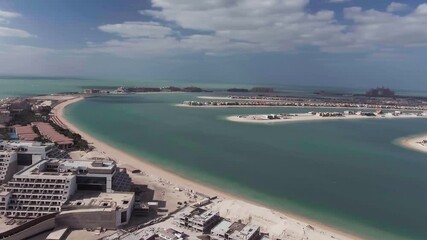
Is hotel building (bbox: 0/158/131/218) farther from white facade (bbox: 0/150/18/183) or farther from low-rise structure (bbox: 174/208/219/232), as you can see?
low-rise structure (bbox: 174/208/219/232)

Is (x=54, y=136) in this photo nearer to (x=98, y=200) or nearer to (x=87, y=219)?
(x=98, y=200)

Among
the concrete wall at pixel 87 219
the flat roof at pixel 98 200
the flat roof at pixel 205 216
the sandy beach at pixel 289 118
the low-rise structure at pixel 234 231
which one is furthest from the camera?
the sandy beach at pixel 289 118

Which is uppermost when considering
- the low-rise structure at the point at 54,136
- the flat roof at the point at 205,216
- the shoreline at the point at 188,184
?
the low-rise structure at the point at 54,136

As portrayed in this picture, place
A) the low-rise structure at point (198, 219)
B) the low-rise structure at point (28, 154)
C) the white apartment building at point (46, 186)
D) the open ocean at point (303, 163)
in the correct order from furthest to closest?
the low-rise structure at point (28, 154), the open ocean at point (303, 163), the white apartment building at point (46, 186), the low-rise structure at point (198, 219)

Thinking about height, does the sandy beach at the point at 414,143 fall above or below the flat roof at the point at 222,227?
above

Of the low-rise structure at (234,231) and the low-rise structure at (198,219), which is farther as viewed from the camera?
the low-rise structure at (198,219)

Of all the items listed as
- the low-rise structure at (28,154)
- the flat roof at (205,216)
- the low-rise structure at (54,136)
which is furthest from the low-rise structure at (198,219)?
the low-rise structure at (54,136)

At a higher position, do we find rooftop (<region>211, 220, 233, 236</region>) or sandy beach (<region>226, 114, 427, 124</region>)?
sandy beach (<region>226, 114, 427, 124</region>)

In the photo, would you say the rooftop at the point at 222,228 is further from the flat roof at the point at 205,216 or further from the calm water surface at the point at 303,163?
the calm water surface at the point at 303,163

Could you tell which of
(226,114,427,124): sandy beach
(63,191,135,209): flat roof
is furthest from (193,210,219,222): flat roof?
(226,114,427,124): sandy beach
